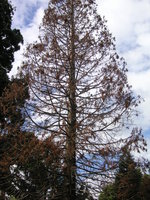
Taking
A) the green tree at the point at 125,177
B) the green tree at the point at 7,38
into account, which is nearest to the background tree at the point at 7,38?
the green tree at the point at 7,38

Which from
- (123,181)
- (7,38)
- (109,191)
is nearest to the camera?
(123,181)

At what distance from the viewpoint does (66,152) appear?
23.4ft

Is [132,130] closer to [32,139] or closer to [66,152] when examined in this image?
[66,152]

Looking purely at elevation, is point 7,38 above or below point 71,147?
above

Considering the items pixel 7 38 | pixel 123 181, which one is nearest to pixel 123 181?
pixel 123 181

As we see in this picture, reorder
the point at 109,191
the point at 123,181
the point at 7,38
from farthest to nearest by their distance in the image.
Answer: the point at 7,38 → the point at 109,191 → the point at 123,181

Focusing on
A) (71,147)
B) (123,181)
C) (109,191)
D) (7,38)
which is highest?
(7,38)

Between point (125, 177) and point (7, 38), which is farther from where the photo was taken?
point (7, 38)

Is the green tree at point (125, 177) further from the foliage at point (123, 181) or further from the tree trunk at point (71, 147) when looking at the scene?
the tree trunk at point (71, 147)

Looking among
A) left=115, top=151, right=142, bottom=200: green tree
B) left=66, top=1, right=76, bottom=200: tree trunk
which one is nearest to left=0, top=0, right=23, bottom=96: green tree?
left=66, top=1, right=76, bottom=200: tree trunk

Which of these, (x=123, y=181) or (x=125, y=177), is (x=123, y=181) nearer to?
(x=123, y=181)

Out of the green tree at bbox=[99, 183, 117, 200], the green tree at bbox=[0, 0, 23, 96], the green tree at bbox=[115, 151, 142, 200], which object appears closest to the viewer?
the green tree at bbox=[115, 151, 142, 200]

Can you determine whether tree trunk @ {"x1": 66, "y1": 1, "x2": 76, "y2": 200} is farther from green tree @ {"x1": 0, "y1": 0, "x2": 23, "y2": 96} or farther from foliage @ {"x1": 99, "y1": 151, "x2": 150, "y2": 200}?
green tree @ {"x1": 0, "y1": 0, "x2": 23, "y2": 96}

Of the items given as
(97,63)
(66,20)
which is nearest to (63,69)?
(97,63)
